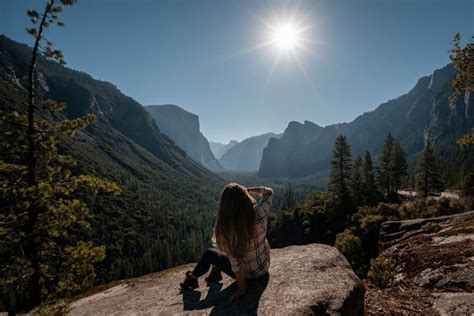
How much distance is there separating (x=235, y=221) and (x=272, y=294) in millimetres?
1537

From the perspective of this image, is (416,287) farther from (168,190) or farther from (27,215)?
(168,190)

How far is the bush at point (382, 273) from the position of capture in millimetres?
6386

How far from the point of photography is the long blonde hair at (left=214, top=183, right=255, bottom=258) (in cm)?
425

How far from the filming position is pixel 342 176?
37.9 meters

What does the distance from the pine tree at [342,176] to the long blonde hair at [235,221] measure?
3702 centimetres

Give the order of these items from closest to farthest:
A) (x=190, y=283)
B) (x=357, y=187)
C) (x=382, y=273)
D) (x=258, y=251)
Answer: (x=258, y=251), (x=190, y=283), (x=382, y=273), (x=357, y=187)

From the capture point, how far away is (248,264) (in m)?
4.71

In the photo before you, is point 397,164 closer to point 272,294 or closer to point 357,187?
point 357,187

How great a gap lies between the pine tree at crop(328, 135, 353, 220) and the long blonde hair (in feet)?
121

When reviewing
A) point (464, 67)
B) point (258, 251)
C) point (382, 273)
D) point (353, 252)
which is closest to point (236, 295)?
point (258, 251)

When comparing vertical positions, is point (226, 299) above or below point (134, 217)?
above

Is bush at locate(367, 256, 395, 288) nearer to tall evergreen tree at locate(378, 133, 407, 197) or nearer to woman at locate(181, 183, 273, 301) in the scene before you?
woman at locate(181, 183, 273, 301)

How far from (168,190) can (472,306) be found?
195379 mm

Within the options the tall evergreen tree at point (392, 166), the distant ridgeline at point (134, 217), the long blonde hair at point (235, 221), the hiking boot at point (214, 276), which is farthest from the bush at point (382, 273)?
the distant ridgeline at point (134, 217)
